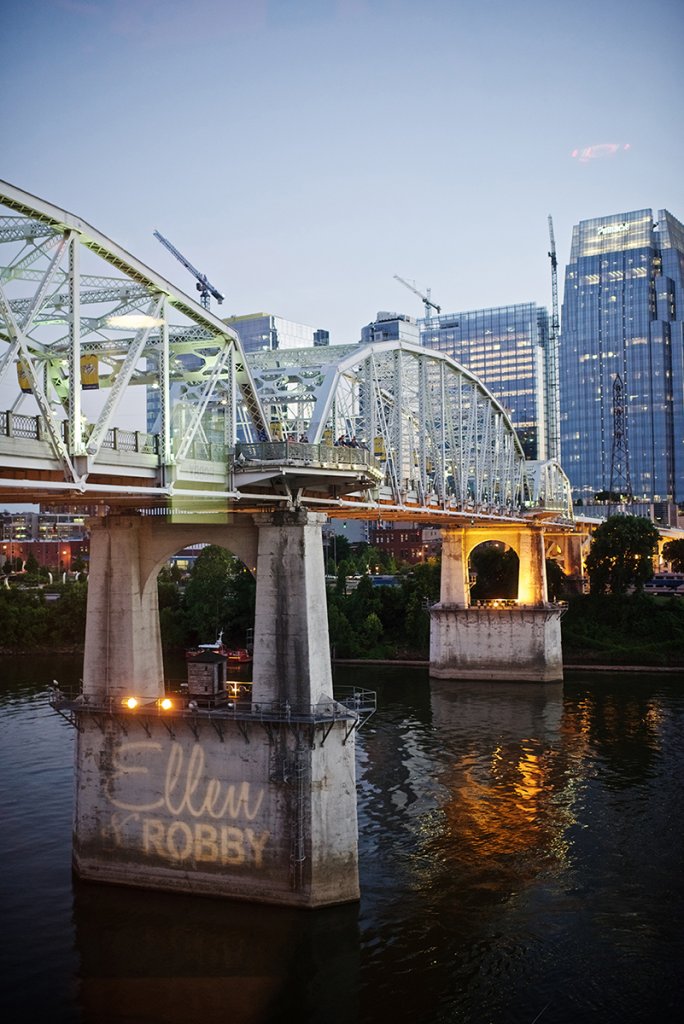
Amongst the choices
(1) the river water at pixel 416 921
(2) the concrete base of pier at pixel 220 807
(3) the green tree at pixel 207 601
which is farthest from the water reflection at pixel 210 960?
(3) the green tree at pixel 207 601

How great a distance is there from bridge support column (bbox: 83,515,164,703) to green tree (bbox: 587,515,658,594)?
65.5m

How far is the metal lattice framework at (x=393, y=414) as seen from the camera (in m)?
42.2

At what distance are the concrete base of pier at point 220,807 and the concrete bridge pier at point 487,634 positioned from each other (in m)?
45.9

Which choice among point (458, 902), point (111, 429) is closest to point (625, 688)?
point (458, 902)

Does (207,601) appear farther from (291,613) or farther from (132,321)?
(132,321)

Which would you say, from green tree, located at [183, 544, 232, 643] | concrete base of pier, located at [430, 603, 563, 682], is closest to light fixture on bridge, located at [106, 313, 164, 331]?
concrete base of pier, located at [430, 603, 563, 682]

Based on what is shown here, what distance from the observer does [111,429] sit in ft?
81.4

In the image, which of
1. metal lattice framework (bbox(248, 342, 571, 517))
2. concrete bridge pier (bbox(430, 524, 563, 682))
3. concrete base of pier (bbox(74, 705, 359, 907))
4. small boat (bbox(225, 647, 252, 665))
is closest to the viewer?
concrete base of pier (bbox(74, 705, 359, 907))

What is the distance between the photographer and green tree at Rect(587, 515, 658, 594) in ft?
299

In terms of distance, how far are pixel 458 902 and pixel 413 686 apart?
4279 cm

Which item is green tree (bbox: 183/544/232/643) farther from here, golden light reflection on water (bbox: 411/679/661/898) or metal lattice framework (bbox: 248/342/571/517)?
golden light reflection on water (bbox: 411/679/661/898)

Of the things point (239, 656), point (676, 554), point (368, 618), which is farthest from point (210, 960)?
point (676, 554)

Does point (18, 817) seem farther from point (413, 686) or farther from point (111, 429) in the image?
point (413, 686)

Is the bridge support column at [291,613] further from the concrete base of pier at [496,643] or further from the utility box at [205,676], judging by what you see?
the concrete base of pier at [496,643]
